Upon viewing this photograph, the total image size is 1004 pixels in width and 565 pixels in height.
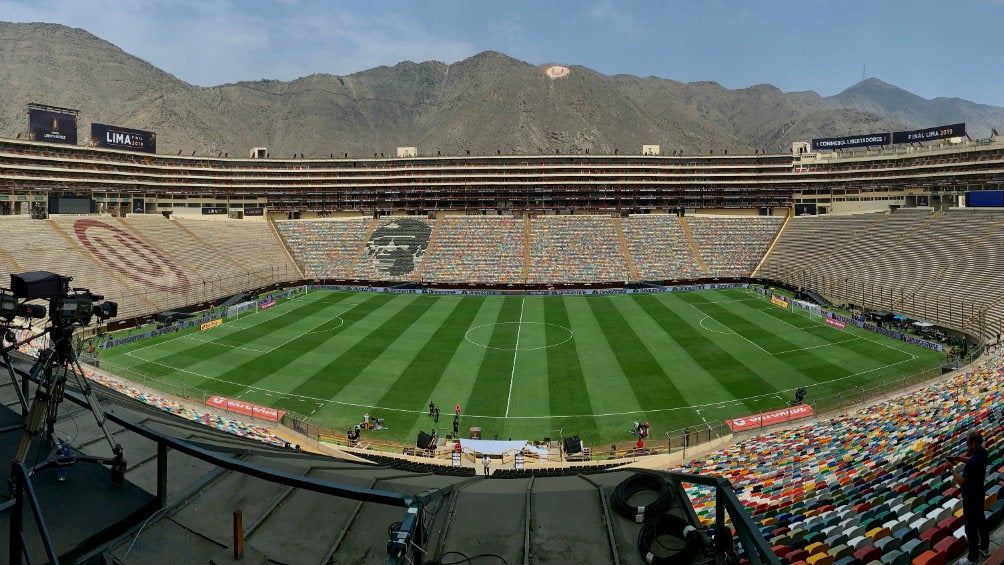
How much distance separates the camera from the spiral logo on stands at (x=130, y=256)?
59188 millimetres

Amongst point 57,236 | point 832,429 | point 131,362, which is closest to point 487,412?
point 832,429

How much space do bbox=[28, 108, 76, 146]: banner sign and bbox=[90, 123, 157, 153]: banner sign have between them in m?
2.79

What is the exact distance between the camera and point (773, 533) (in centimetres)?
1212

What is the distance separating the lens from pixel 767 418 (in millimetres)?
29719

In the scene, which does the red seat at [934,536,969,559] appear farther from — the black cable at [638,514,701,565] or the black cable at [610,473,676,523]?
the black cable at [638,514,701,565]

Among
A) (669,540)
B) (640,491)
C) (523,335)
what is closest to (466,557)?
(669,540)

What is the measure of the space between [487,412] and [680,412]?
1155cm

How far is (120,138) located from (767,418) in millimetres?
101352

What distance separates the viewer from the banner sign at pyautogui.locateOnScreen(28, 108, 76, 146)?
77.9 m

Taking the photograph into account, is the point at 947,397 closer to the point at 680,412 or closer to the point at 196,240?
the point at 680,412

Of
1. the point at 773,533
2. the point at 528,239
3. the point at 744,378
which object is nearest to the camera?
the point at 773,533

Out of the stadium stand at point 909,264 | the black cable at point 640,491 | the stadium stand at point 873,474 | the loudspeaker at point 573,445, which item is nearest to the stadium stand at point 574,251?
the stadium stand at point 909,264

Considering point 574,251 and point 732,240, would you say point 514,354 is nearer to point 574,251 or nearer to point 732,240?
point 574,251

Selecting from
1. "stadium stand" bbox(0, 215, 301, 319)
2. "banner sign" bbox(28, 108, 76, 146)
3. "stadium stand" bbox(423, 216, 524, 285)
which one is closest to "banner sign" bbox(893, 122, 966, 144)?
"stadium stand" bbox(423, 216, 524, 285)
